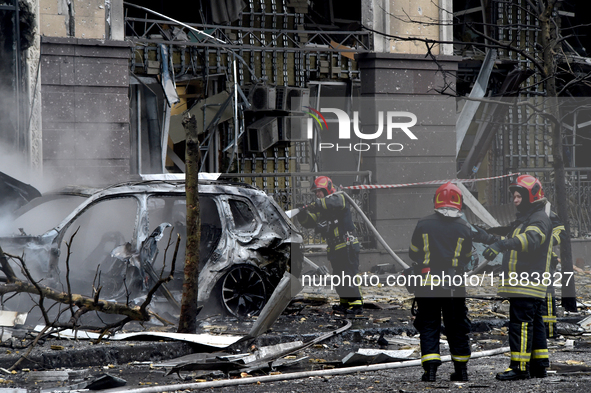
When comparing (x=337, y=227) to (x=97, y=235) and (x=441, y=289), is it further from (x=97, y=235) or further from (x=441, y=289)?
(x=441, y=289)

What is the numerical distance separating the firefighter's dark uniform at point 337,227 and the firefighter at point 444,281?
335 centimetres

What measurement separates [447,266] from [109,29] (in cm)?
777

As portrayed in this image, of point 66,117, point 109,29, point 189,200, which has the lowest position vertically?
point 189,200

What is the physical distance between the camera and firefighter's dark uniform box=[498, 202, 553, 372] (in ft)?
20.2

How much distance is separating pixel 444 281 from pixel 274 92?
10.3 meters

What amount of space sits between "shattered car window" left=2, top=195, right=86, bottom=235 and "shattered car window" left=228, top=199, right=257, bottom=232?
5.50 feet

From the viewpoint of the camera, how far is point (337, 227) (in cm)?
985

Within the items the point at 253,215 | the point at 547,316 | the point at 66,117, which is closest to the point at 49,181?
the point at 66,117

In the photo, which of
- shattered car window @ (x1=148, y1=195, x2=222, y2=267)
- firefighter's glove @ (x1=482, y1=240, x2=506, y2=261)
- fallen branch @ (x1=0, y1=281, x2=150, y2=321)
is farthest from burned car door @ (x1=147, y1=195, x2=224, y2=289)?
firefighter's glove @ (x1=482, y1=240, x2=506, y2=261)

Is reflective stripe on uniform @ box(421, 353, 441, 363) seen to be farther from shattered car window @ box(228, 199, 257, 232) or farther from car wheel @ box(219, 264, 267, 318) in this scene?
shattered car window @ box(228, 199, 257, 232)

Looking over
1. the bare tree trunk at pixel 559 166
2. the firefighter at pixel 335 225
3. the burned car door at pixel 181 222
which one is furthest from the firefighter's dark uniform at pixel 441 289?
the bare tree trunk at pixel 559 166

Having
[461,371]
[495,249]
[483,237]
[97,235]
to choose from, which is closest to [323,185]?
[97,235]

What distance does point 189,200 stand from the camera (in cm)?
705

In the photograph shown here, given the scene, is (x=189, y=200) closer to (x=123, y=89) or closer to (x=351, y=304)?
(x=351, y=304)
